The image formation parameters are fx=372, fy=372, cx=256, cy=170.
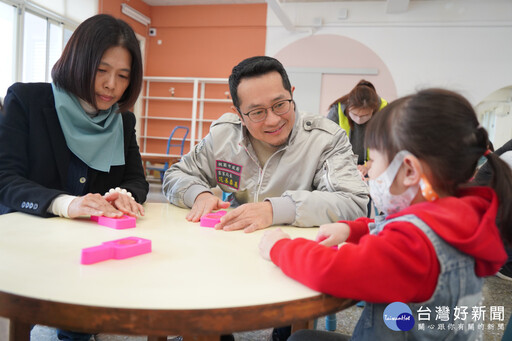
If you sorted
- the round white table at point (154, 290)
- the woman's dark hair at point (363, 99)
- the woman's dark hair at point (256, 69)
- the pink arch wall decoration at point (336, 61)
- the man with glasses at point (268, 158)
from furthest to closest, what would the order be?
1. the pink arch wall decoration at point (336, 61)
2. the woman's dark hair at point (363, 99)
3. the woman's dark hair at point (256, 69)
4. the man with glasses at point (268, 158)
5. the round white table at point (154, 290)

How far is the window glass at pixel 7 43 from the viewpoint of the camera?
565 cm

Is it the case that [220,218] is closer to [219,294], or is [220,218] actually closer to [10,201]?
[219,294]

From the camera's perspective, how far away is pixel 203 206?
125 cm

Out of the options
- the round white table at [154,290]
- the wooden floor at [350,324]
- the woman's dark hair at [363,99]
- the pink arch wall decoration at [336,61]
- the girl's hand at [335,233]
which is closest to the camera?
the round white table at [154,290]

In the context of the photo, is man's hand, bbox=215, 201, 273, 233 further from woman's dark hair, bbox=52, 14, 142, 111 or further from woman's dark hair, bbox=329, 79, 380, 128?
woman's dark hair, bbox=329, 79, 380, 128

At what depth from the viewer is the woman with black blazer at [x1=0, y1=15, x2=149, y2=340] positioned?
1.24 metres

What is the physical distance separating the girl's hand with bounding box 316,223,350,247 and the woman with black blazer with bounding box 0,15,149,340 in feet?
2.00

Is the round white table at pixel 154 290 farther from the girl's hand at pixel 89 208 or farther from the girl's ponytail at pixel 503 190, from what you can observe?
the girl's ponytail at pixel 503 190

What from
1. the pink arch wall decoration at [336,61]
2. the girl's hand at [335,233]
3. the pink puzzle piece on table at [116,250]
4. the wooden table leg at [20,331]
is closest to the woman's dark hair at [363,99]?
the girl's hand at [335,233]

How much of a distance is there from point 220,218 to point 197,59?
8197 mm

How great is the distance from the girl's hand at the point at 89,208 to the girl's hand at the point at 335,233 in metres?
0.58

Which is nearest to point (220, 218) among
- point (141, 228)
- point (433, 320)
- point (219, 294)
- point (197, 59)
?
point (141, 228)

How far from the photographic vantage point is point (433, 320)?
70cm

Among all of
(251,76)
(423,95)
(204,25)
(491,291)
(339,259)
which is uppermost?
(204,25)
